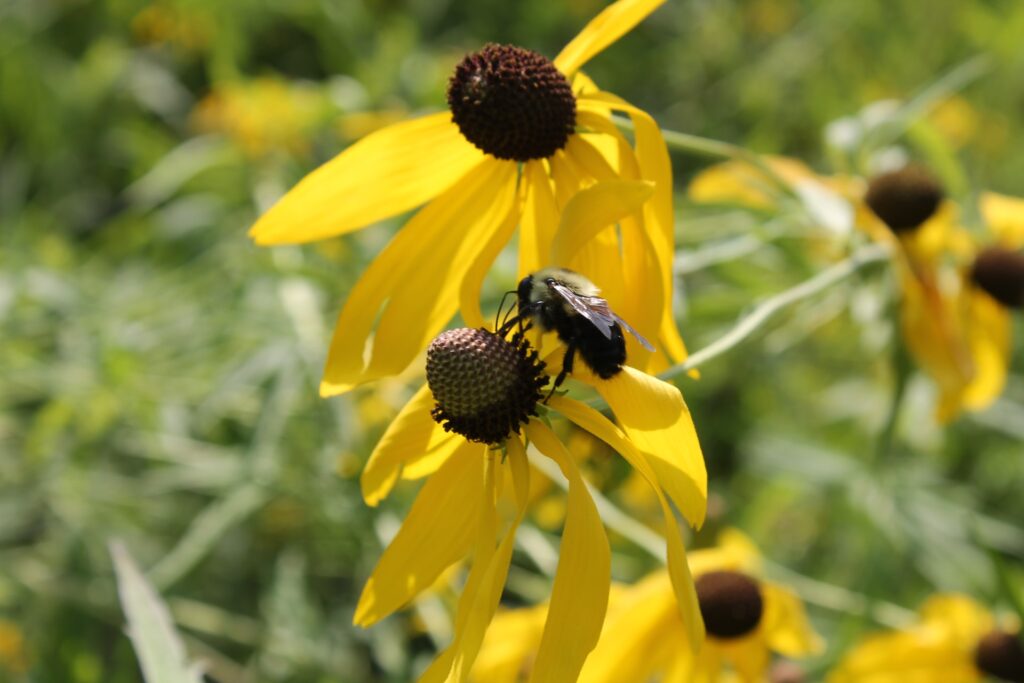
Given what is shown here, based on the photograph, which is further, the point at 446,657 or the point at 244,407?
the point at 244,407

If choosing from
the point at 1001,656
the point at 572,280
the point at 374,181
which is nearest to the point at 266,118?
the point at 374,181

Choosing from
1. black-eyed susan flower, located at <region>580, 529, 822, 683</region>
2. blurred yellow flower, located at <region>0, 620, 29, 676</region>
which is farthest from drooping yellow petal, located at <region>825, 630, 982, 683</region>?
blurred yellow flower, located at <region>0, 620, 29, 676</region>

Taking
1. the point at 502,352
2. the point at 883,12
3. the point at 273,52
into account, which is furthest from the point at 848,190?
the point at 273,52

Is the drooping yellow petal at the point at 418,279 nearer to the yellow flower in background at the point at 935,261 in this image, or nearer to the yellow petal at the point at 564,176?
the yellow petal at the point at 564,176

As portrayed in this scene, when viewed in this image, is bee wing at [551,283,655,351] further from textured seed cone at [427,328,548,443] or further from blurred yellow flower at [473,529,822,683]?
blurred yellow flower at [473,529,822,683]

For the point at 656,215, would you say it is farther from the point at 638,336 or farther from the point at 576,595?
the point at 576,595

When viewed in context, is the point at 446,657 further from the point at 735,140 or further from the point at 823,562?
the point at 735,140
